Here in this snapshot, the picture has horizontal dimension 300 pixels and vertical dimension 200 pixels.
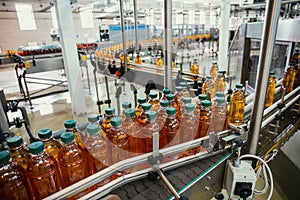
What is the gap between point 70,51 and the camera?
2.86 m

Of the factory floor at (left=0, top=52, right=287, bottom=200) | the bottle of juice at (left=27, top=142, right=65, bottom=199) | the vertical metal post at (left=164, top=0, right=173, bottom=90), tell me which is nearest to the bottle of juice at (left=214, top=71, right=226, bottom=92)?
the vertical metal post at (left=164, top=0, right=173, bottom=90)

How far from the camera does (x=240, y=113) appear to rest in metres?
0.85

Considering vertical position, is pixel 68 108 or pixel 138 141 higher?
pixel 138 141

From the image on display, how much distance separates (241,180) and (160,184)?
Answer: 256 millimetres

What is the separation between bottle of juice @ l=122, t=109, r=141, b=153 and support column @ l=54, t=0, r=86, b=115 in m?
2.53

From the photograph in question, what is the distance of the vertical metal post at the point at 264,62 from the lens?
0.55 m

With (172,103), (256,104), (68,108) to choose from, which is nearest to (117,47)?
(68,108)

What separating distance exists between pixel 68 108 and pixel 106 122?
10.2 ft

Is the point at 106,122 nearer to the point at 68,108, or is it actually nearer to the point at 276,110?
the point at 276,110

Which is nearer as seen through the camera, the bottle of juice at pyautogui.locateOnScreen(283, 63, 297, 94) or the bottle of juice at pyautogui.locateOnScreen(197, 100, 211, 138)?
the bottle of juice at pyautogui.locateOnScreen(197, 100, 211, 138)

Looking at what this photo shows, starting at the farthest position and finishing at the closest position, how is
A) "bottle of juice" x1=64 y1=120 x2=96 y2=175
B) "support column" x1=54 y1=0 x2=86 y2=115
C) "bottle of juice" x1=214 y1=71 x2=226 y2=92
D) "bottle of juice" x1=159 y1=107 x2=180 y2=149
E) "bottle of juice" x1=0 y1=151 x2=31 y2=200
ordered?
"support column" x1=54 y1=0 x2=86 y2=115, "bottle of juice" x1=214 y1=71 x2=226 y2=92, "bottle of juice" x1=159 y1=107 x2=180 y2=149, "bottle of juice" x1=64 y1=120 x2=96 y2=175, "bottle of juice" x1=0 y1=151 x2=31 y2=200

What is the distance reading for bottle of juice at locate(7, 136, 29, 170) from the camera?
500 millimetres

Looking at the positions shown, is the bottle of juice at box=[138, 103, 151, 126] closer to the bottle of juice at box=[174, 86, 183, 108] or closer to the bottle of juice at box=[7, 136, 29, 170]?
the bottle of juice at box=[174, 86, 183, 108]

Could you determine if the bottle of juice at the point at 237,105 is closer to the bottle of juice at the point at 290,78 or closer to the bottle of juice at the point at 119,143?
the bottle of juice at the point at 119,143
